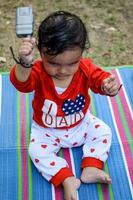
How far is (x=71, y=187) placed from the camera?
1.60 metres

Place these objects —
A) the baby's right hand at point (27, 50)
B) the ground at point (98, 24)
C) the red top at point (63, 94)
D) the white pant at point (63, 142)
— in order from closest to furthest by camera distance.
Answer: the baby's right hand at point (27, 50), the red top at point (63, 94), the white pant at point (63, 142), the ground at point (98, 24)

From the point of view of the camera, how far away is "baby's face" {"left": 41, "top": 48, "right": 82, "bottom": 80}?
1.41m

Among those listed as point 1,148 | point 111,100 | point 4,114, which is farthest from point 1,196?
point 111,100

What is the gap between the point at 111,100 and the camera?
2.05 m

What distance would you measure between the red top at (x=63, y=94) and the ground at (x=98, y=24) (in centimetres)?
81

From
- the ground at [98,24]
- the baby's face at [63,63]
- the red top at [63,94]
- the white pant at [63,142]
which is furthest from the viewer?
the ground at [98,24]

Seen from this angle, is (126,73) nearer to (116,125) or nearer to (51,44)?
(116,125)

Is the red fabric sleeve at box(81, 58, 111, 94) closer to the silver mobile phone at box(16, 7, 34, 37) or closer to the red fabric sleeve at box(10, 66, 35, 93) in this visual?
the red fabric sleeve at box(10, 66, 35, 93)

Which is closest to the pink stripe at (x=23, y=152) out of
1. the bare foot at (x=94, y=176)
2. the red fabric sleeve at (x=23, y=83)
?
the bare foot at (x=94, y=176)

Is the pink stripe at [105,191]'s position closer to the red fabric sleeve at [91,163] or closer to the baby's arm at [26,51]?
A: the red fabric sleeve at [91,163]

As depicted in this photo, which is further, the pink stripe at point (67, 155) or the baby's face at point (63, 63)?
the pink stripe at point (67, 155)

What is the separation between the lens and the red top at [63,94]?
1.56 m

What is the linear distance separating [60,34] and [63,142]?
562mm

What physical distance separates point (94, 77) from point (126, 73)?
66 cm
